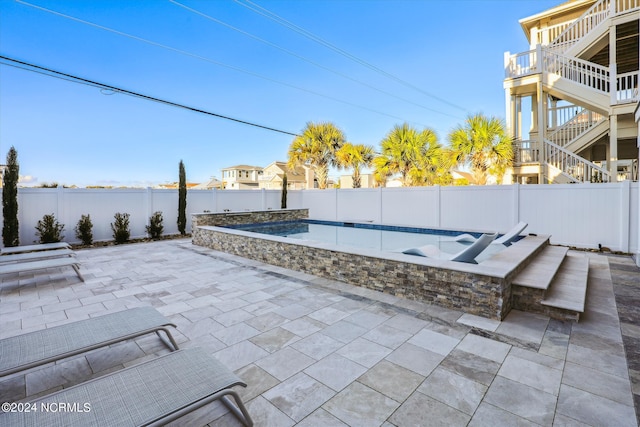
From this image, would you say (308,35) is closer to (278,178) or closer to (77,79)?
(77,79)

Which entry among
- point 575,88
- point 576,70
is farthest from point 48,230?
point 576,70

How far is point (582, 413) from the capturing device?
2.07m

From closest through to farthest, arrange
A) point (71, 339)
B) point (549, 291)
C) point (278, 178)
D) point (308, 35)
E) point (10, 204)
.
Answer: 1. point (71, 339)
2. point (549, 291)
3. point (10, 204)
4. point (308, 35)
5. point (278, 178)

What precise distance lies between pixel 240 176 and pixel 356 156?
2918 centimetres

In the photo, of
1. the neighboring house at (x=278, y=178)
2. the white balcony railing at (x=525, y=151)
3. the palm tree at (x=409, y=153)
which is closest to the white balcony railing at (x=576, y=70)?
the white balcony railing at (x=525, y=151)

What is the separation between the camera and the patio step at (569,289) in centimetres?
366

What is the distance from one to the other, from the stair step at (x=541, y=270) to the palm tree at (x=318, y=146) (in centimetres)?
1364

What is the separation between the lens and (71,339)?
2.60 meters

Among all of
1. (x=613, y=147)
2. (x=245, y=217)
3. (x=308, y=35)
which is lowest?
(x=245, y=217)

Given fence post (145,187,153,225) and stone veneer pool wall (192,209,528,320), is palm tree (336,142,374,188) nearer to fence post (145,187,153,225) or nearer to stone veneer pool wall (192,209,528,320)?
fence post (145,187,153,225)

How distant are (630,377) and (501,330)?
3.33 feet

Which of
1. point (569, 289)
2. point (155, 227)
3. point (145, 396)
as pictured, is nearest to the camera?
point (145, 396)

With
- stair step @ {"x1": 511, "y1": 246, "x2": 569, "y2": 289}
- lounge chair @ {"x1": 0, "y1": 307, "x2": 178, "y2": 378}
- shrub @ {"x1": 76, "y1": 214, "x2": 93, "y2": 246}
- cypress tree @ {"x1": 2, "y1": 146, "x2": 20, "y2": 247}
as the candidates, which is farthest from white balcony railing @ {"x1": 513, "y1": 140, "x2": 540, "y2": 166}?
cypress tree @ {"x1": 2, "y1": 146, "x2": 20, "y2": 247}

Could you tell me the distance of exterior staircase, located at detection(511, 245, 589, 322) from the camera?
365 cm
